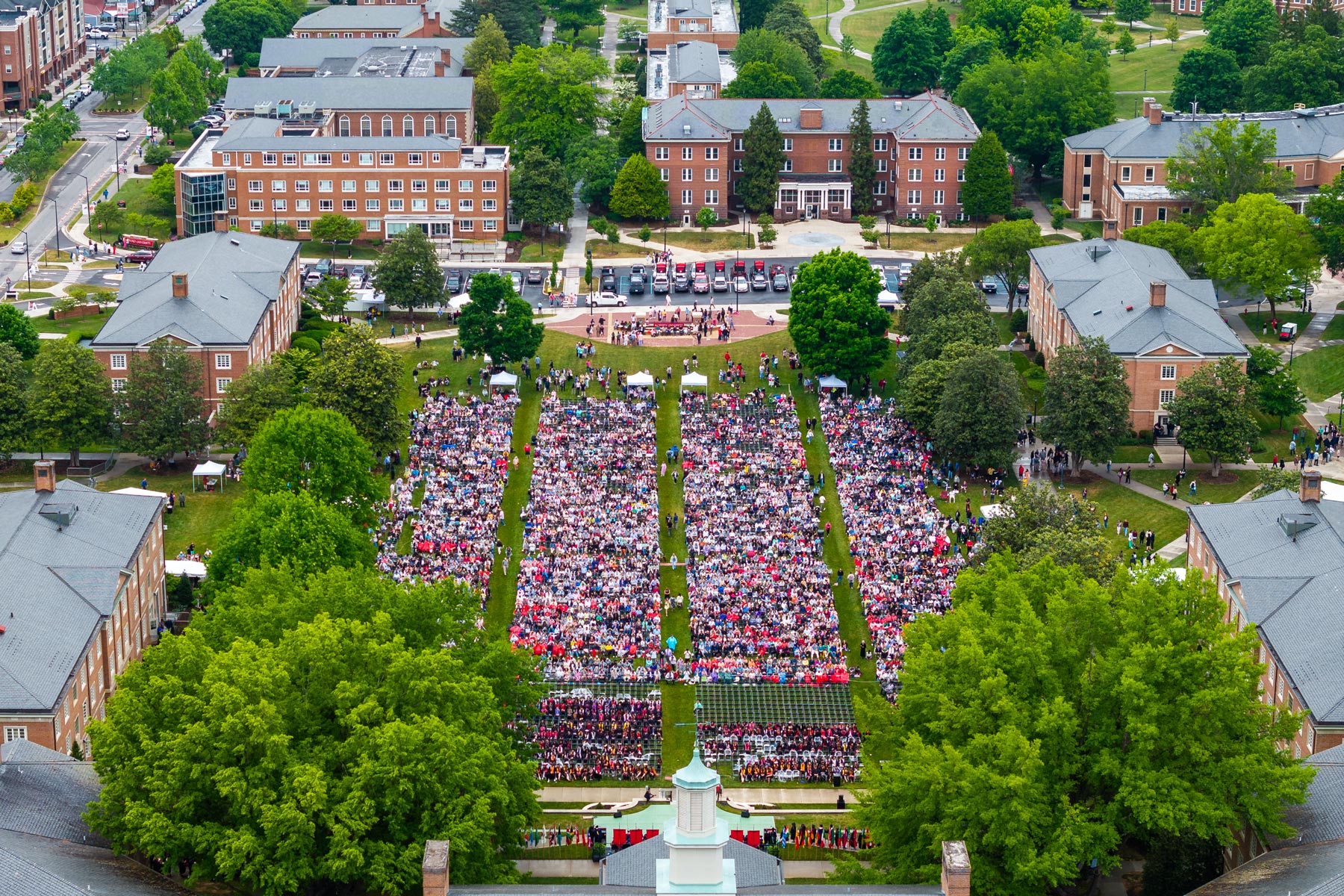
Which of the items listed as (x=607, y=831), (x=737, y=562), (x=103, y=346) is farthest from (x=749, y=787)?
(x=103, y=346)

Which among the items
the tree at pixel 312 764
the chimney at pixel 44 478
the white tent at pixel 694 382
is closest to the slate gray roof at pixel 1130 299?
the white tent at pixel 694 382

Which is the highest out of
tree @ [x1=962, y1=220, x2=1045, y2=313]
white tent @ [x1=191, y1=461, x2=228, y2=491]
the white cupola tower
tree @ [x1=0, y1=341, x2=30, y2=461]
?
the white cupola tower

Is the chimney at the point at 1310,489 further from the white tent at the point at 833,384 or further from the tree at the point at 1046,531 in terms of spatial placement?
the white tent at the point at 833,384

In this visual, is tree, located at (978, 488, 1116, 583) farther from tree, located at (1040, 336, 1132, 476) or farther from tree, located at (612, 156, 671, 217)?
tree, located at (612, 156, 671, 217)

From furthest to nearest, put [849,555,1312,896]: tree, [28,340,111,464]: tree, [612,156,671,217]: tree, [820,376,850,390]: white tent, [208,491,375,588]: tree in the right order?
[612,156,671,217]: tree < [820,376,850,390]: white tent < [28,340,111,464]: tree < [208,491,375,588]: tree < [849,555,1312,896]: tree

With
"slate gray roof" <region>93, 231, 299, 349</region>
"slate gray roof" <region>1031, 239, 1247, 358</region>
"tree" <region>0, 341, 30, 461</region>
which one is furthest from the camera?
"slate gray roof" <region>93, 231, 299, 349</region>

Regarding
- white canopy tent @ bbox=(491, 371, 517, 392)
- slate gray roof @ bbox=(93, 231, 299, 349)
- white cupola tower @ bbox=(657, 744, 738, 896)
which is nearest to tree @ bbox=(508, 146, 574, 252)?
slate gray roof @ bbox=(93, 231, 299, 349)
